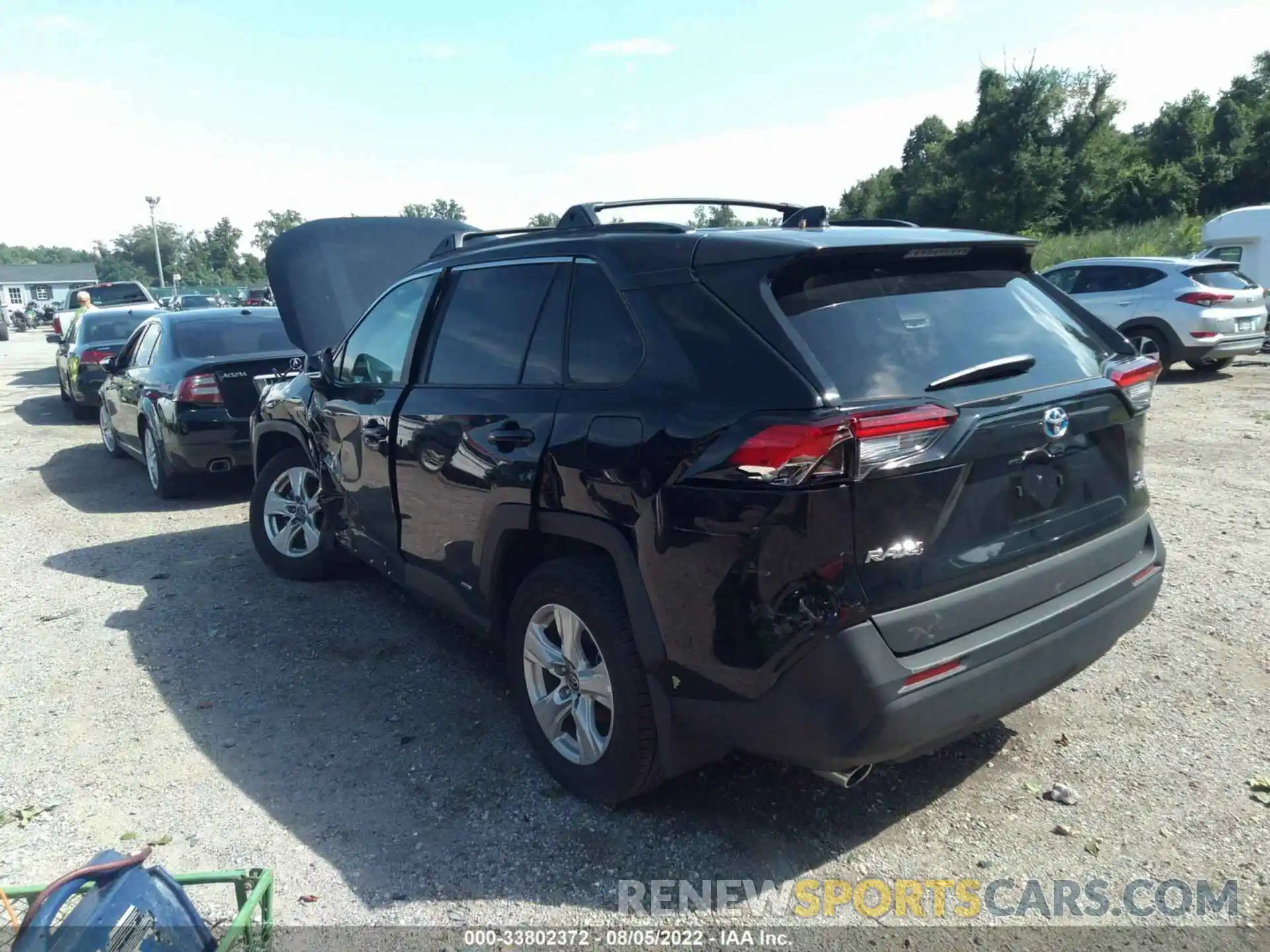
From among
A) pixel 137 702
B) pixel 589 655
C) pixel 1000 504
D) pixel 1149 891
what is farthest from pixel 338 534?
pixel 1149 891

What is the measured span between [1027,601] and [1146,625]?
225 cm

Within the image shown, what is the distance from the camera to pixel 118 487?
876 centimetres

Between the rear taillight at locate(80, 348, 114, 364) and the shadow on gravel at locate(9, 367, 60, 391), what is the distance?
25.2 feet

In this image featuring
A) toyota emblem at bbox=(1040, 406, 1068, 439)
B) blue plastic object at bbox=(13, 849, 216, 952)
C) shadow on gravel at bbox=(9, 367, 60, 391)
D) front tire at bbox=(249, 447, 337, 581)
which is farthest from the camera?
shadow on gravel at bbox=(9, 367, 60, 391)

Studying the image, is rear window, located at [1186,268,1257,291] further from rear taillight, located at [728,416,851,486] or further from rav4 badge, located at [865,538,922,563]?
rear taillight, located at [728,416,851,486]

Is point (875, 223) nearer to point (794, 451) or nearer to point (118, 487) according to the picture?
point (794, 451)

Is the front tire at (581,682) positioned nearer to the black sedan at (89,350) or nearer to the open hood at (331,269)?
the open hood at (331,269)

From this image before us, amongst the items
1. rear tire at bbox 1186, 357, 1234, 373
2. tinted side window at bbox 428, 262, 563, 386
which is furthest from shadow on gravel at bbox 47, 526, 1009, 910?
rear tire at bbox 1186, 357, 1234, 373

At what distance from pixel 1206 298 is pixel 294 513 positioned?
12480 mm

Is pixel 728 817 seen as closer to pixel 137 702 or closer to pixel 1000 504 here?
pixel 1000 504

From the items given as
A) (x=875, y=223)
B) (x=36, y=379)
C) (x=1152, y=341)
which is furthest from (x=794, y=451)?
(x=36, y=379)

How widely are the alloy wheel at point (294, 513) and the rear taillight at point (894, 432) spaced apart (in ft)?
12.9

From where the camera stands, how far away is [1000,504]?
2.67 meters

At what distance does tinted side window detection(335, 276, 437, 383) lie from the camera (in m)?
4.28
